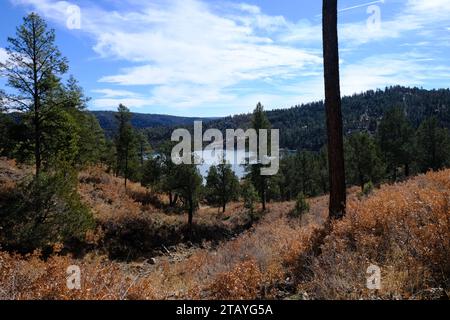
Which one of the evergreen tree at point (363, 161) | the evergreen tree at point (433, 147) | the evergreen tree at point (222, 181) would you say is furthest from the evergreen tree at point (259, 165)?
the evergreen tree at point (433, 147)

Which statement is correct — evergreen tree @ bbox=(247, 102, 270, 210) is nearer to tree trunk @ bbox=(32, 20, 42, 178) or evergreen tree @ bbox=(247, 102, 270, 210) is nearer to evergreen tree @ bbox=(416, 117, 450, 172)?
tree trunk @ bbox=(32, 20, 42, 178)

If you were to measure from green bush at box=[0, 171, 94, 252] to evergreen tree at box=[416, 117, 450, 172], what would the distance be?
40899 mm

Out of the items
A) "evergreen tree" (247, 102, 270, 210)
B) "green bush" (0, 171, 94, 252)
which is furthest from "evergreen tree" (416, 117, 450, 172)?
"green bush" (0, 171, 94, 252)

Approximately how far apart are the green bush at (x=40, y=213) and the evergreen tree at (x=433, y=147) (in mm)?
40899

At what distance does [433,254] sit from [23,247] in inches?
636

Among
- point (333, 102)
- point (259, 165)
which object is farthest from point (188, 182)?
point (333, 102)

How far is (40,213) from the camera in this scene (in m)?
15.7

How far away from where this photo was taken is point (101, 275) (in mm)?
5375

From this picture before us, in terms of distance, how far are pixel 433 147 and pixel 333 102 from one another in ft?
136

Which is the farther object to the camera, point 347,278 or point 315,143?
point 315,143

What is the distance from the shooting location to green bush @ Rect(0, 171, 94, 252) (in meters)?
15.2

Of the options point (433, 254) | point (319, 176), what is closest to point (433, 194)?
point (433, 254)

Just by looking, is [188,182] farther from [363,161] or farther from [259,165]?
[363,161]
